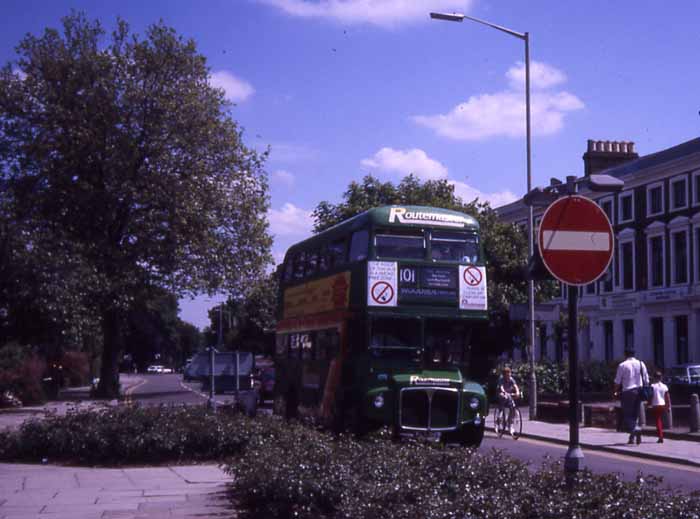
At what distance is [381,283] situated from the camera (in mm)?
18438

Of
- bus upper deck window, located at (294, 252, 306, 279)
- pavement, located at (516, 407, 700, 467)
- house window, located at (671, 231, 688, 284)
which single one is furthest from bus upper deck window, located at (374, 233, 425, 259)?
house window, located at (671, 231, 688, 284)

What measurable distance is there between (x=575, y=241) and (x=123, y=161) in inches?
1314

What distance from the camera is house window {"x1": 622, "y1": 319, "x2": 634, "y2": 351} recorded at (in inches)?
2320

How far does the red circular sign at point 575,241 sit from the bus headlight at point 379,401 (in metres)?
10.9

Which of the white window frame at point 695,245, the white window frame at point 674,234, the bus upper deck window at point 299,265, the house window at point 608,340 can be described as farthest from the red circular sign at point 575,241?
the house window at point 608,340

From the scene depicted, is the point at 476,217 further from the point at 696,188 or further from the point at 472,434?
the point at 472,434

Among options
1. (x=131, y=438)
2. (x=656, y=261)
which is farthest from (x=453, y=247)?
(x=656, y=261)

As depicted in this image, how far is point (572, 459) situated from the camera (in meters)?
8.25

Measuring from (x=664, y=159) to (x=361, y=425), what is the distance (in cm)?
4007

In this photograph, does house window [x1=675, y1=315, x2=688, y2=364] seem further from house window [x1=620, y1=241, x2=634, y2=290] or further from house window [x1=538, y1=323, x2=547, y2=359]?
house window [x1=538, y1=323, x2=547, y2=359]

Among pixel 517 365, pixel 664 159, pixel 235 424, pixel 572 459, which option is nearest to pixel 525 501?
pixel 572 459

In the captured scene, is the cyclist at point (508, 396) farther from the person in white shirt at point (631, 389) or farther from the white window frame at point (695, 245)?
the white window frame at point (695, 245)

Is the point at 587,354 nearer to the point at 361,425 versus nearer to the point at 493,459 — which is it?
the point at 361,425

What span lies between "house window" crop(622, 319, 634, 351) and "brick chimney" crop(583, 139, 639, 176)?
918 cm
